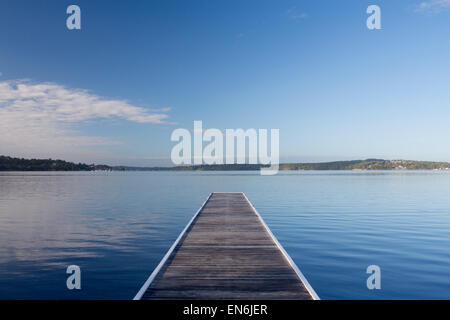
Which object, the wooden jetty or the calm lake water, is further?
the calm lake water

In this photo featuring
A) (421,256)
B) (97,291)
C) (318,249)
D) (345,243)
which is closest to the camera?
(97,291)

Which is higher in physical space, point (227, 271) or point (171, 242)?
point (227, 271)

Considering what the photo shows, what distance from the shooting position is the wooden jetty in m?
7.00

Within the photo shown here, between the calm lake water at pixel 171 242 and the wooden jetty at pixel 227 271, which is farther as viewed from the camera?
the calm lake water at pixel 171 242

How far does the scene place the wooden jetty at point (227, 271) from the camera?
7.00 m

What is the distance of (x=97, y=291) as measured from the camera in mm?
9922

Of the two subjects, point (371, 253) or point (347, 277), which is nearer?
point (347, 277)

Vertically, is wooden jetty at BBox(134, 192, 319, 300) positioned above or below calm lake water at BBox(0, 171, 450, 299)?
above

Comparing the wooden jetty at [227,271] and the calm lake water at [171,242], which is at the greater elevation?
the wooden jetty at [227,271]

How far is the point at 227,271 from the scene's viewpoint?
8398mm

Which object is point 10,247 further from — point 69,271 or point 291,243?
point 291,243

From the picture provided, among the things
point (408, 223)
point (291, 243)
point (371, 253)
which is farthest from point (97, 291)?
point (408, 223)

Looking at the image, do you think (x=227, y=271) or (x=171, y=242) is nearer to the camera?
(x=227, y=271)
